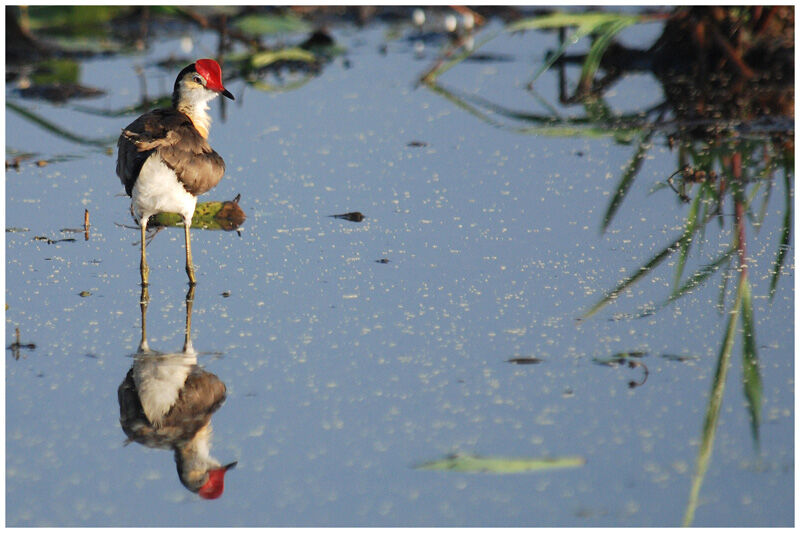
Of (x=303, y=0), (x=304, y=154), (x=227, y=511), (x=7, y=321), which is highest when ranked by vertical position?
(x=303, y=0)

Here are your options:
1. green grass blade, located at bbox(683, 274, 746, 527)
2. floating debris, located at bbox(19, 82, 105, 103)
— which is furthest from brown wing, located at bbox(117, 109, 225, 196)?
floating debris, located at bbox(19, 82, 105, 103)

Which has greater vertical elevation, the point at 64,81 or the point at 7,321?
the point at 64,81

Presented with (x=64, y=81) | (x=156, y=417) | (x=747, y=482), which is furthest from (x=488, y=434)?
(x=64, y=81)

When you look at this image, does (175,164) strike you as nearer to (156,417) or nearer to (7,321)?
(7,321)

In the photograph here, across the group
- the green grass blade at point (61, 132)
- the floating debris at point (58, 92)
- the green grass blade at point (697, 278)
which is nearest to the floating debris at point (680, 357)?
the green grass blade at point (697, 278)

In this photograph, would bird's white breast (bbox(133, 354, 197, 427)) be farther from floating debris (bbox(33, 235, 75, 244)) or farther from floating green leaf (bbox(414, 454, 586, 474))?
floating debris (bbox(33, 235, 75, 244))

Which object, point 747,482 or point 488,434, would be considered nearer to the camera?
point 747,482

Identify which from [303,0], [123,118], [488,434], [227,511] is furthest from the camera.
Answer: [303,0]

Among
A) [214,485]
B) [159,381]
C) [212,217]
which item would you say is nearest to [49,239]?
[212,217]
